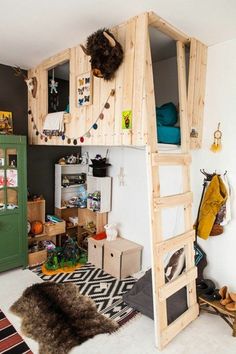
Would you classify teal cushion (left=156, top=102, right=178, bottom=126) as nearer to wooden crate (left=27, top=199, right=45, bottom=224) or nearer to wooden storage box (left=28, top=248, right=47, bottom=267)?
wooden crate (left=27, top=199, right=45, bottom=224)

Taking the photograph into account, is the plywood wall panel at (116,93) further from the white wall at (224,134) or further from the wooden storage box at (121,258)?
the wooden storage box at (121,258)

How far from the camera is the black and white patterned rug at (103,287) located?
2.39 m

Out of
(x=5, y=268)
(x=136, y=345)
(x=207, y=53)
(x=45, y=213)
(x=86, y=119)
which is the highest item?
(x=207, y=53)

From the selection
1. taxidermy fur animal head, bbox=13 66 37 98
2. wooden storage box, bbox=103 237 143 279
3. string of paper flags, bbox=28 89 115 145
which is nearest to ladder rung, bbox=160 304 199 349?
wooden storage box, bbox=103 237 143 279

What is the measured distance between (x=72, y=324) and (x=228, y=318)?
1374 millimetres

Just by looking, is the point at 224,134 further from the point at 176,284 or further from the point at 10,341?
the point at 10,341

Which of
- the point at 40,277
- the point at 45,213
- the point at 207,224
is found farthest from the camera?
the point at 45,213

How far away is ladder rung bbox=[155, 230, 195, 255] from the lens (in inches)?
77.9

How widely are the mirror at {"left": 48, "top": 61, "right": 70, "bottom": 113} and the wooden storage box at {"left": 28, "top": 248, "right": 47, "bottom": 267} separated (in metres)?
1.84

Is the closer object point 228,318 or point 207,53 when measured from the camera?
point 228,318

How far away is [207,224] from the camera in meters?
2.38

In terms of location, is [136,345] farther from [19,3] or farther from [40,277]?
[19,3]

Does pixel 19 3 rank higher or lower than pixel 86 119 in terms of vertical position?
higher

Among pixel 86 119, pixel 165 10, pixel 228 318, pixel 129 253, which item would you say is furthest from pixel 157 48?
pixel 228 318
